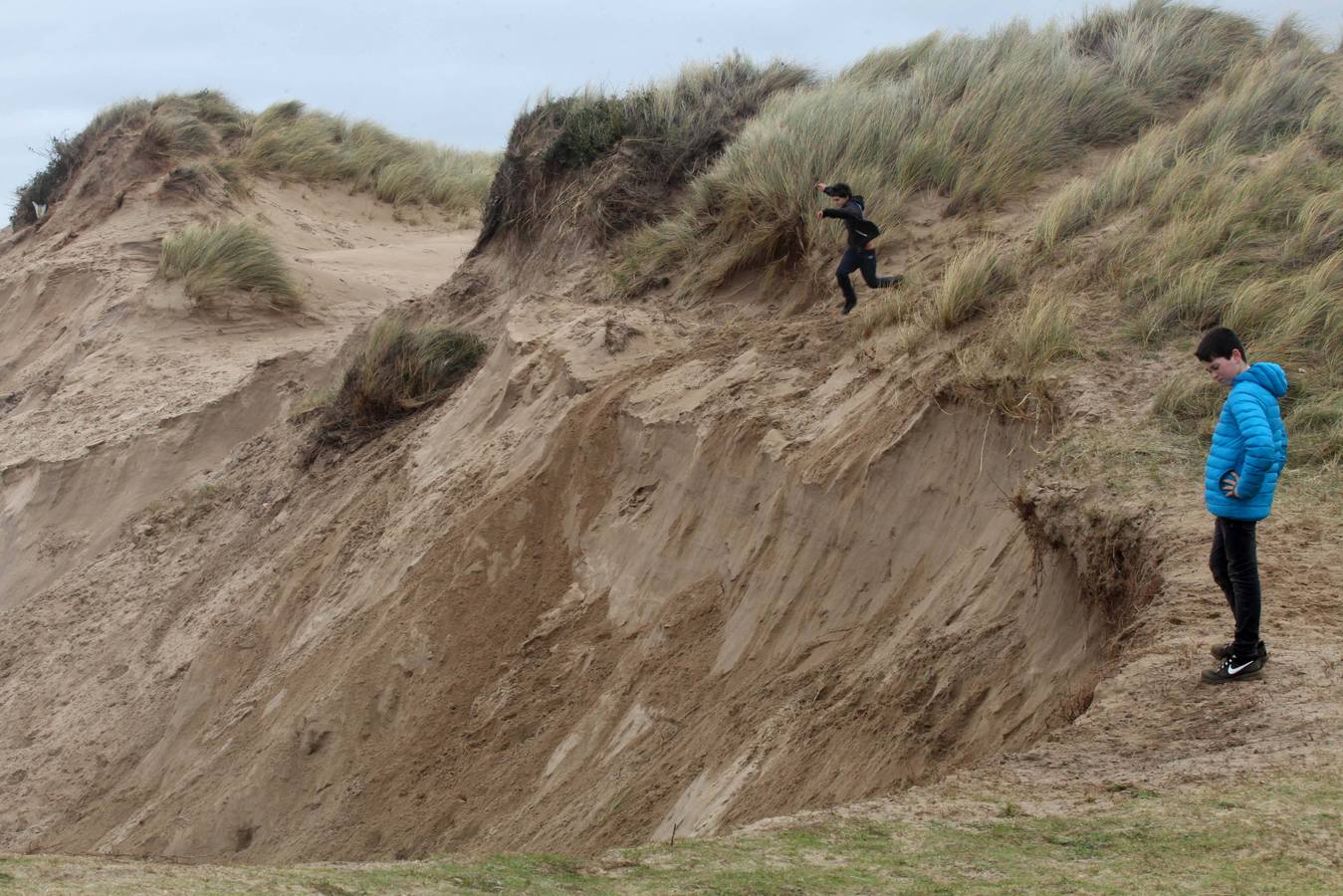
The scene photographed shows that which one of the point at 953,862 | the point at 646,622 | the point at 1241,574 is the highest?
the point at 1241,574

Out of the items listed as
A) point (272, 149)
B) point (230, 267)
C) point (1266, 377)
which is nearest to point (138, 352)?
point (230, 267)

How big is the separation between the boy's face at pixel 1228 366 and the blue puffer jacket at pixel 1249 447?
25 millimetres

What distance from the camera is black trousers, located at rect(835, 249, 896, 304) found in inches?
339

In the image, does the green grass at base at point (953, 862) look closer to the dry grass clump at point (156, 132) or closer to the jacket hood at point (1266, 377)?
the jacket hood at point (1266, 377)

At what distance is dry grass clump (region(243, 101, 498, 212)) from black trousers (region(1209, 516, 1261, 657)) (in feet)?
55.2

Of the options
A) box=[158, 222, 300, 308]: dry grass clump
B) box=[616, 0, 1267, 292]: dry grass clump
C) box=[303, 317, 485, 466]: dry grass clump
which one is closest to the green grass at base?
box=[616, 0, 1267, 292]: dry grass clump

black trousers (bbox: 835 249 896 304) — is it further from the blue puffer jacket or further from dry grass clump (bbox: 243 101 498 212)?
dry grass clump (bbox: 243 101 498 212)

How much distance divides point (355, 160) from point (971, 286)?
572 inches

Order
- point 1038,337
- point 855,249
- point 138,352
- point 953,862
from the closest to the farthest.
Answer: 1. point 953,862
2. point 1038,337
3. point 855,249
4. point 138,352

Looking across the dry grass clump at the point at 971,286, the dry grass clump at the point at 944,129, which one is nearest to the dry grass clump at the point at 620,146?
the dry grass clump at the point at 944,129

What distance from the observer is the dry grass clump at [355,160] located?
774 inches

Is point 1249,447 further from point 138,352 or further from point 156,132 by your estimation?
point 156,132

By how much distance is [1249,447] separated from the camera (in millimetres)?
4598

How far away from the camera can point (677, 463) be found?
27.2 feet
